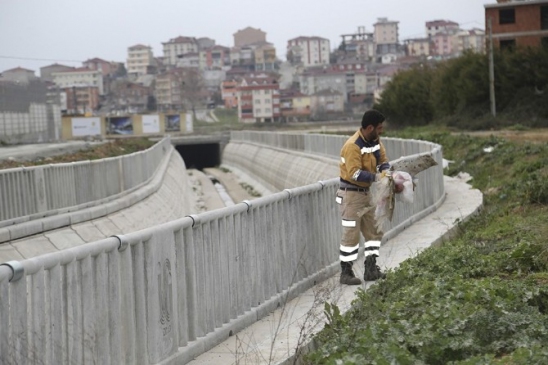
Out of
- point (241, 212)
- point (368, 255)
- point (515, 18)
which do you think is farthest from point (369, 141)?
point (515, 18)

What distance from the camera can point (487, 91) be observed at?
63906 millimetres

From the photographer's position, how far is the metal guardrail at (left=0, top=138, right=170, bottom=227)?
2302 centimetres

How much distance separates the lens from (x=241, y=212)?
10.6m

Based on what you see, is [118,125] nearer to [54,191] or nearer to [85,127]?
[85,127]

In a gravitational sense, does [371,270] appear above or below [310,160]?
above

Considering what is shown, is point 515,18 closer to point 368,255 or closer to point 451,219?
point 451,219

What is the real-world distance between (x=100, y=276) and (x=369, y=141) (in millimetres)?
5504

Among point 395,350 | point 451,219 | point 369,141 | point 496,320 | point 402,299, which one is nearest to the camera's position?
point 395,350

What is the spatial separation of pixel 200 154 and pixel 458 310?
11059 cm

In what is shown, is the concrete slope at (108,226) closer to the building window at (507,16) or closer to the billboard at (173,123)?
the building window at (507,16)

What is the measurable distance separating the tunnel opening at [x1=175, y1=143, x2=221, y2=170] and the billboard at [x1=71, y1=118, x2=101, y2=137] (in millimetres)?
9008

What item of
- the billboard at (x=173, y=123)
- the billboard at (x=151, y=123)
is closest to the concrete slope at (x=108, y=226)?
the billboard at (x=151, y=123)

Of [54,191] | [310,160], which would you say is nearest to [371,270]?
[54,191]

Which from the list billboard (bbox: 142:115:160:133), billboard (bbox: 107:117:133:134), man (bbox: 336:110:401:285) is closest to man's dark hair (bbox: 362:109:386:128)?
man (bbox: 336:110:401:285)
